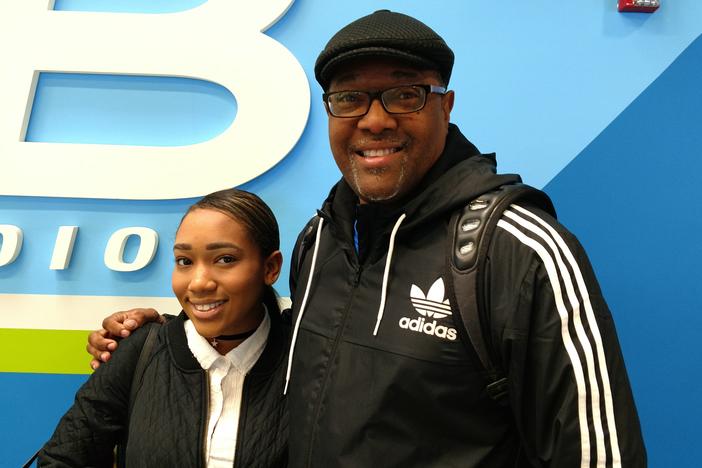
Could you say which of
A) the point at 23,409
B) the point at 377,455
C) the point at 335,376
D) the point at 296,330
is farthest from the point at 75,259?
the point at 377,455

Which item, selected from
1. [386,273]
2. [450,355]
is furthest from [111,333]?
[450,355]

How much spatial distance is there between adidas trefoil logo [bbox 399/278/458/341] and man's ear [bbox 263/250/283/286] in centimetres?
Answer: 43

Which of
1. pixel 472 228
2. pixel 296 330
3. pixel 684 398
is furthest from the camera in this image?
pixel 684 398

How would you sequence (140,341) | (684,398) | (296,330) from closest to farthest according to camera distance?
(296,330)
(140,341)
(684,398)

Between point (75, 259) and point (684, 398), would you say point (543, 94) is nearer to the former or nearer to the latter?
point (684, 398)

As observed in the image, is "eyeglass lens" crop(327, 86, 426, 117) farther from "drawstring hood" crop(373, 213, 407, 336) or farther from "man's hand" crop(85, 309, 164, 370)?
"man's hand" crop(85, 309, 164, 370)

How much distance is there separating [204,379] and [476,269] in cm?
66

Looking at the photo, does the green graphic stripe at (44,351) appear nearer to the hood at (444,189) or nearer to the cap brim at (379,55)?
the hood at (444,189)

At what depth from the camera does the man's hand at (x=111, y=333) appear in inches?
50.1

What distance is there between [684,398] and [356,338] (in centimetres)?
123

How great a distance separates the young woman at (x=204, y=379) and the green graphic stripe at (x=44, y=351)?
53 centimetres

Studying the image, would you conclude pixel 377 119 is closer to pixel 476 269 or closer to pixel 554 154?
pixel 476 269

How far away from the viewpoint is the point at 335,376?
984 millimetres

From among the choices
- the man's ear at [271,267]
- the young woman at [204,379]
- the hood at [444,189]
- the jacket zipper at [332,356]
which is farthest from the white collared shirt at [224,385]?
the hood at [444,189]
